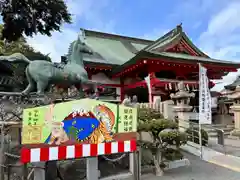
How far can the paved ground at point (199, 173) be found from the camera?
4.87m

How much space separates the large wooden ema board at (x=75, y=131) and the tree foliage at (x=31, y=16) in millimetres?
11503

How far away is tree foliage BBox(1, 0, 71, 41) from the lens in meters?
12.5

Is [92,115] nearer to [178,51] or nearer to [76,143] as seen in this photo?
[76,143]

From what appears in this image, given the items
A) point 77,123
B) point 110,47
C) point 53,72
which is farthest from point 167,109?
point 110,47

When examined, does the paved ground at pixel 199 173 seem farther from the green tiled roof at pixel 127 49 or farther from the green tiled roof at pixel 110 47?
the green tiled roof at pixel 110 47

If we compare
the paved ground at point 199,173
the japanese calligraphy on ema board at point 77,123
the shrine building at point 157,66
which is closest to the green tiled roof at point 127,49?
the shrine building at point 157,66

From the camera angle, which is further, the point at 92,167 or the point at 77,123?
the point at 92,167

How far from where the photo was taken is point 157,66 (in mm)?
12133

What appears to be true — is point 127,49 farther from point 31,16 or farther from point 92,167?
point 92,167

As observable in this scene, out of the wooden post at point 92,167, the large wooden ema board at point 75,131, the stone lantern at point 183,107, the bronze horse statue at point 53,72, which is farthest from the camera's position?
the stone lantern at point 183,107

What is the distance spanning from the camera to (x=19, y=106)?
4301 mm

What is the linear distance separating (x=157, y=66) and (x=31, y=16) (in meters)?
8.19

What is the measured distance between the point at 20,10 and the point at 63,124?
1205cm

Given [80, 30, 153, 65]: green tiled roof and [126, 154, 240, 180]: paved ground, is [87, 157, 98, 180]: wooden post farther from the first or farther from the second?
[80, 30, 153, 65]: green tiled roof
